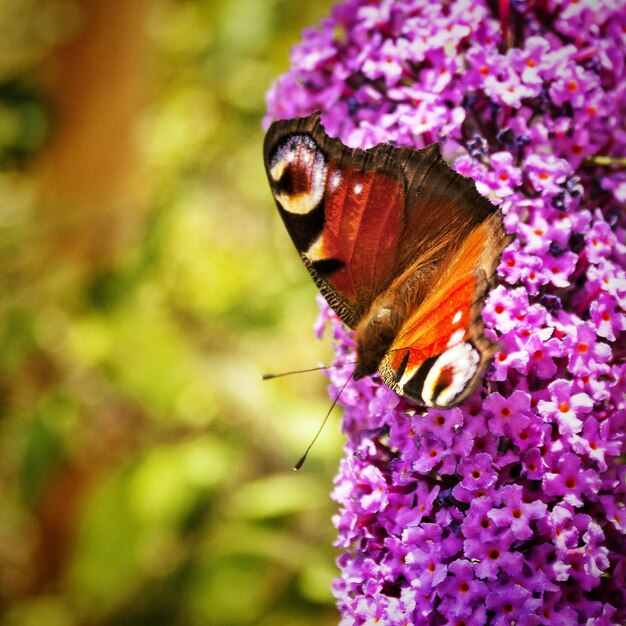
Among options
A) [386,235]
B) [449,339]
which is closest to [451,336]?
[449,339]

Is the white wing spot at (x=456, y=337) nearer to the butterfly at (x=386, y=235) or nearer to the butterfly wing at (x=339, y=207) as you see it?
the butterfly at (x=386, y=235)

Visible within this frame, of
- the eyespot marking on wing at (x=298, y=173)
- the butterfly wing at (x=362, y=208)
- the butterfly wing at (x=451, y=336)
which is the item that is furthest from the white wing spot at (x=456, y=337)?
the eyespot marking on wing at (x=298, y=173)

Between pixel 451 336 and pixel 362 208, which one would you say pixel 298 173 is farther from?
pixel 451 336

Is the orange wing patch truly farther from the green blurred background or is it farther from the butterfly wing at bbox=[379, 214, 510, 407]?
the green blurred background

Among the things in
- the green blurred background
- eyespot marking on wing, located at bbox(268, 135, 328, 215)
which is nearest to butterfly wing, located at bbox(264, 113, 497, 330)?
eyespot marking on wing, located at bbox(268, 135, 328, 215)

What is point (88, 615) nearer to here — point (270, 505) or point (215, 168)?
point (270, 505)

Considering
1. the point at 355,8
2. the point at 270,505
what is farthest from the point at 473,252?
the point at 270,505

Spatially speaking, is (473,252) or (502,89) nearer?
(473,252)
